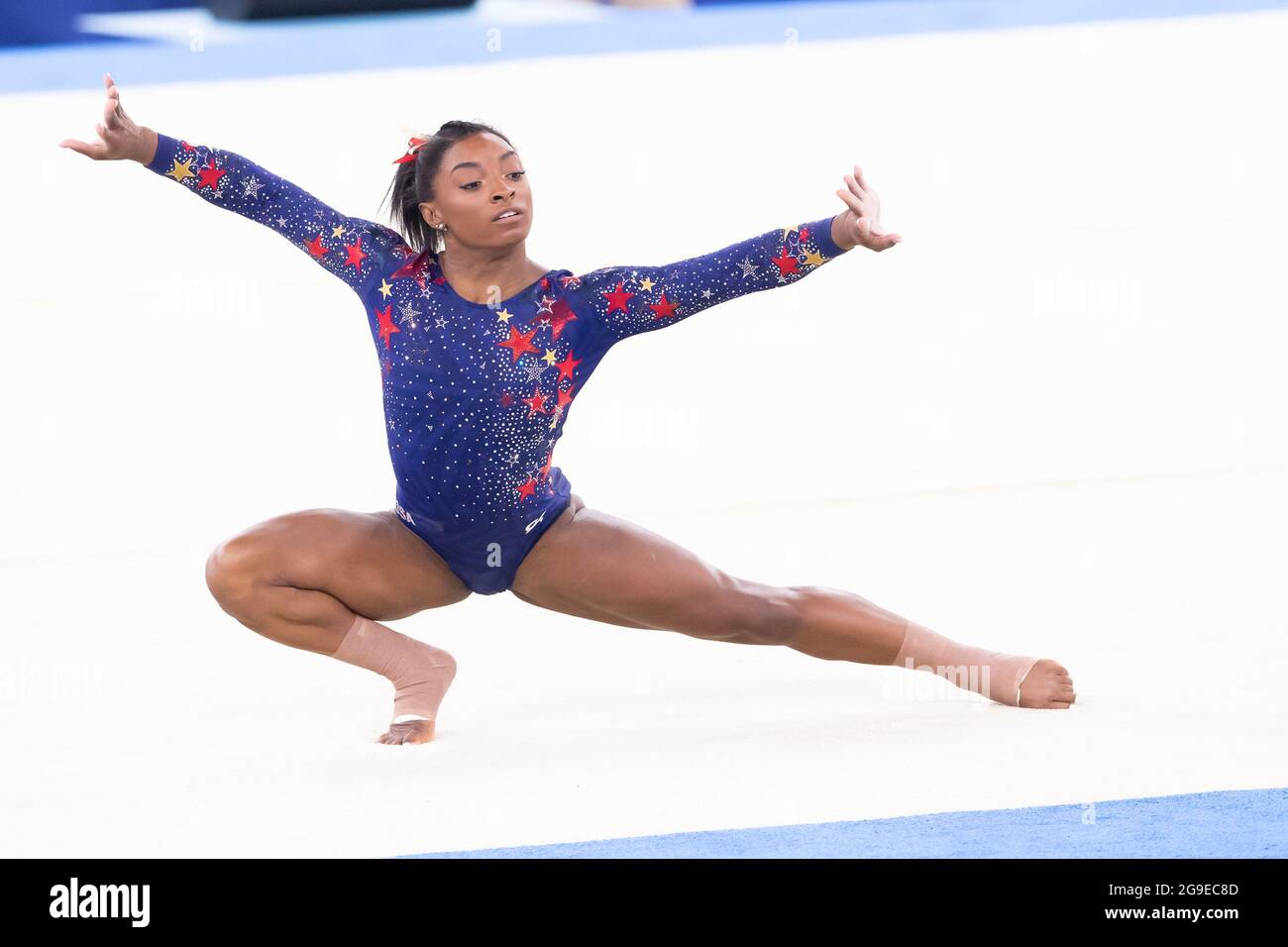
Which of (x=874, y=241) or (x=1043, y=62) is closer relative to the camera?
(x=874, y=241)

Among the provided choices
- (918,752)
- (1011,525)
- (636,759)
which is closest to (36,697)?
(636,759)

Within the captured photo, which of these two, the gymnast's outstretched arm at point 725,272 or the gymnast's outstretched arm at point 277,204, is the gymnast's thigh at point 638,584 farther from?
the gymnast's outstretched arm at point 277,204

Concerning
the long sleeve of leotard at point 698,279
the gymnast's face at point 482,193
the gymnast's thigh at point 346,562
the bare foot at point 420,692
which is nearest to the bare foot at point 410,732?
the bare foot at point 420,692

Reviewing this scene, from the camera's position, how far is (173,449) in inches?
215

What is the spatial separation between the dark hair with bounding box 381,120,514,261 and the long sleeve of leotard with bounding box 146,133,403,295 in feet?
0.16

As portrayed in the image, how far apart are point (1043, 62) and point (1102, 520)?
270 inches

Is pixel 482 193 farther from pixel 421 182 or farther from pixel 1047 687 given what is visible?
pixel 1047 687

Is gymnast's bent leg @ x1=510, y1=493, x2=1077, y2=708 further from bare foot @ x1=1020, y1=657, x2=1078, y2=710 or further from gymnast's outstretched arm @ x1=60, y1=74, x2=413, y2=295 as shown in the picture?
gymnast's outstretched arm @ x1=60, y1=74, x2=413, y2=295

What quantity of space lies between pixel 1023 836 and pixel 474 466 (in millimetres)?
1177

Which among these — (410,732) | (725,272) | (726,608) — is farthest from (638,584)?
(725,272)

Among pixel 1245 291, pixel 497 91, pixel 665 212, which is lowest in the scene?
pixel 1245 291

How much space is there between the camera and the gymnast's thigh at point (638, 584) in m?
3.33

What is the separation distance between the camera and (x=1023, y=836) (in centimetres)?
274

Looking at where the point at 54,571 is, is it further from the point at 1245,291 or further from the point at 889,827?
the point at 1245,291
